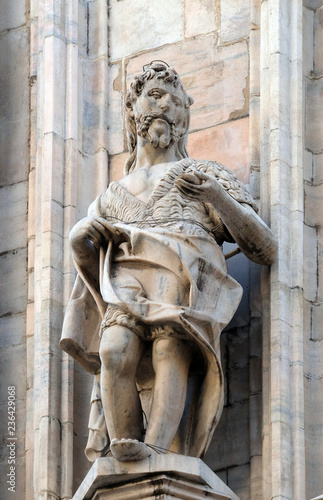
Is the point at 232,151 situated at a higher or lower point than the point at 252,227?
higher

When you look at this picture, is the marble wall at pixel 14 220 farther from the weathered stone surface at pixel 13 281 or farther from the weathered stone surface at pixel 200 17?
the weathered stone surface at pixel 200 17

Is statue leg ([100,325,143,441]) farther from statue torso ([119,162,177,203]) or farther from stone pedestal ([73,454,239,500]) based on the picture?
statue torso ([119,162,177,203])

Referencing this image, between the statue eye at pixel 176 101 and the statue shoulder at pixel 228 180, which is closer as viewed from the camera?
the statue shoulder at pixel 228 180

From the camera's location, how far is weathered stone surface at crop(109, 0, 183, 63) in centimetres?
1194

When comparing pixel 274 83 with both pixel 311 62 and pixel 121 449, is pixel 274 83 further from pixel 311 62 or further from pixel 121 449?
pixel 121 449

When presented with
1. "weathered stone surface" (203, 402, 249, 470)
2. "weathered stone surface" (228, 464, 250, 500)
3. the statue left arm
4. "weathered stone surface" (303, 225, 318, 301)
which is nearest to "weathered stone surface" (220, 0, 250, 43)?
"weathered stone surface" (303, 225, 318, 301)

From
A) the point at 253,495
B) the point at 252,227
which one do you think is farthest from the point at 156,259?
the point at 253,495

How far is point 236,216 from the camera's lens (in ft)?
34.3

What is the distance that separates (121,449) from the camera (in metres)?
9.73

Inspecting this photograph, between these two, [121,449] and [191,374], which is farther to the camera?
[191,374]

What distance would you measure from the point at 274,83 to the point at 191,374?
173cm

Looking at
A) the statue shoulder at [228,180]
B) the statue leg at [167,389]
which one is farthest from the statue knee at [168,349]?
the statue shoulder at [228,180]

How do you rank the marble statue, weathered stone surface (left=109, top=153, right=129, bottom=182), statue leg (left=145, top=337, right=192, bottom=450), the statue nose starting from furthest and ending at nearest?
weathered stone surface (left=109, top=153, right=129, bottom=182)
the statue nose
the marble statue
statue leg (left=145, top=337, right=192, bottom=450)

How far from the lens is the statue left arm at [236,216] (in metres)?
10.4
